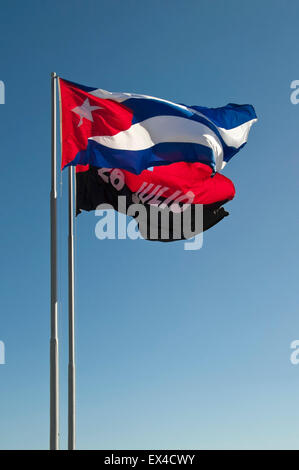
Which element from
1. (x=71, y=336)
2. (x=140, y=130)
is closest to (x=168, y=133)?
(x=140, y=130)

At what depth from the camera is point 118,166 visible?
→ 2580 centimetres

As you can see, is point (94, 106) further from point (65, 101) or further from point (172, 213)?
point (172, 213)

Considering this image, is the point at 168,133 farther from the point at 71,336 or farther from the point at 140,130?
the point at 71,336

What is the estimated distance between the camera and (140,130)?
2673 centimetres

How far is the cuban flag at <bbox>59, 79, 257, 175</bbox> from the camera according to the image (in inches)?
993

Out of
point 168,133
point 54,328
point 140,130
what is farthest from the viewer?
point 168,133

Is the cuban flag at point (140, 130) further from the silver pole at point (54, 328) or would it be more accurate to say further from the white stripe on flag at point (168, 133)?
the silver pole at point (54, 328)

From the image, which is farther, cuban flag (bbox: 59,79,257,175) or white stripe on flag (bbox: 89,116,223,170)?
white stripe on flag (bbox: 89,116,223,170)

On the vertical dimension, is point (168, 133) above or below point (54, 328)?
above

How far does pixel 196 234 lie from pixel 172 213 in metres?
1.18

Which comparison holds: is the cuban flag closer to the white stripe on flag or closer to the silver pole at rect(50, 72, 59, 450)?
the white stripe on flag

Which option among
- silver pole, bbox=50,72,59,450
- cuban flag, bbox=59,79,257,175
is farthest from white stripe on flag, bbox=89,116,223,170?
silver pole, bbox=50,72,59,450

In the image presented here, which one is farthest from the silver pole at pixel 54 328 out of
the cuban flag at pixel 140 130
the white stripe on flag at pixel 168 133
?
the white stripe on flag at pixel 168 133
